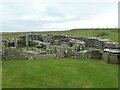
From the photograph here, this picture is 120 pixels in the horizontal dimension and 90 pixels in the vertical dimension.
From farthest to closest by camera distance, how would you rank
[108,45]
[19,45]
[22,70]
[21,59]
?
[19,45] → [108,45] → [21,59] → [22,70]

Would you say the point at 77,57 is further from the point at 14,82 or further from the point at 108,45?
the point at 14,82

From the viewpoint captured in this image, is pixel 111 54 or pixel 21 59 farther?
pixel 21 59

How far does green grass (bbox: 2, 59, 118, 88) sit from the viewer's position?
18.2 meters

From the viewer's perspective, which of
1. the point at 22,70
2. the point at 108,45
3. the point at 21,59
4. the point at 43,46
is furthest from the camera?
the point at 43,46

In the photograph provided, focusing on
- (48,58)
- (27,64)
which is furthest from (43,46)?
(27,64)

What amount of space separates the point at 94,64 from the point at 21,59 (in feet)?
23.5

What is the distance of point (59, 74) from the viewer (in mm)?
20938

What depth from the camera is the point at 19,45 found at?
40938 mm

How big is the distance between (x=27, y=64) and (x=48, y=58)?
4018mm

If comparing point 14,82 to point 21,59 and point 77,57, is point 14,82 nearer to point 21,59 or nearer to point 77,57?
point 21,59

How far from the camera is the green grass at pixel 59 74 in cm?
1825

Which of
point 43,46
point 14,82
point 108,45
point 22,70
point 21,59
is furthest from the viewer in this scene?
point 43,46

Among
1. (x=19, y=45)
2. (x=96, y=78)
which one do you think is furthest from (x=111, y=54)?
(x=19, y=45)

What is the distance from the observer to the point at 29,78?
19672mm
